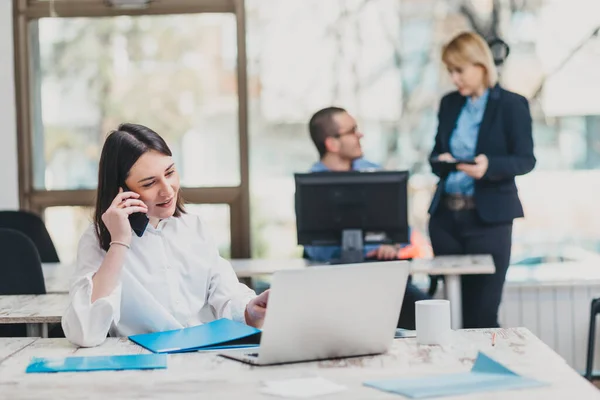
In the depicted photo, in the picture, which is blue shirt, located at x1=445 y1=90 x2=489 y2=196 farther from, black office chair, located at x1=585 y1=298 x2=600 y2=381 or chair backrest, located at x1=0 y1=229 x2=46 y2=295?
chair backrest, located at x1=0 y1=229 x2=46 y2=295

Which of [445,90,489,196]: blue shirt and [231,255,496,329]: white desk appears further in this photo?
[445,90,489,196]: blue shirt

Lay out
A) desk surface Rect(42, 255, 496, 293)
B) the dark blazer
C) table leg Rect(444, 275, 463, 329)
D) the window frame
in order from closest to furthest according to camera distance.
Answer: desk surface Rect(42, 255, 496, 293), table leg Rect(444, 275, 463, 329), the dark blazer, the window frame

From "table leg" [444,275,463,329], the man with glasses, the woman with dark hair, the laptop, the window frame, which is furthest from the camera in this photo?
the window frame

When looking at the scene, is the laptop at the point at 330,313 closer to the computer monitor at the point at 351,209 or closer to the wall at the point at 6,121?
the computer monitor at the point at 351,209

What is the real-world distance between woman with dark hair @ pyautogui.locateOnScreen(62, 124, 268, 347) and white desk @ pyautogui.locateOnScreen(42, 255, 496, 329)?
4.20 feet

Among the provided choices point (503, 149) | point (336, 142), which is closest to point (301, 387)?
point (503, 149)

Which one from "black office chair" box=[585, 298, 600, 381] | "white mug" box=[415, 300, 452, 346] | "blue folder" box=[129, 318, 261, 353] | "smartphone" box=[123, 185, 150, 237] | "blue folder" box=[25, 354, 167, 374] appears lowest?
"black office chair" box=[585, 298, 600, 381]

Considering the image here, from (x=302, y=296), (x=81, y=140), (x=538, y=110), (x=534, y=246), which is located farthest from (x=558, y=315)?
(x=302, y=296)

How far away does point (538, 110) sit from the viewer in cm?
555

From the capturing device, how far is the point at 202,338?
2.36 m

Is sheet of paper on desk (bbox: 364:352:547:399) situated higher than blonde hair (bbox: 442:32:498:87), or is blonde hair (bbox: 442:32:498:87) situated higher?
blonde hair (bbox: 442:32:498:87)

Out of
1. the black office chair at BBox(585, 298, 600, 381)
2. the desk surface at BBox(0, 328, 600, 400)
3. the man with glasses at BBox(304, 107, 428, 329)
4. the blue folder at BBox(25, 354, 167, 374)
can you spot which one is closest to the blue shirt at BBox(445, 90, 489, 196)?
the man with glasses at BBox(304, 107, 428, 329)

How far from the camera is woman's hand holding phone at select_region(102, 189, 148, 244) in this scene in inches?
100.0

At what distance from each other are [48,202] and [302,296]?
4.14 m
